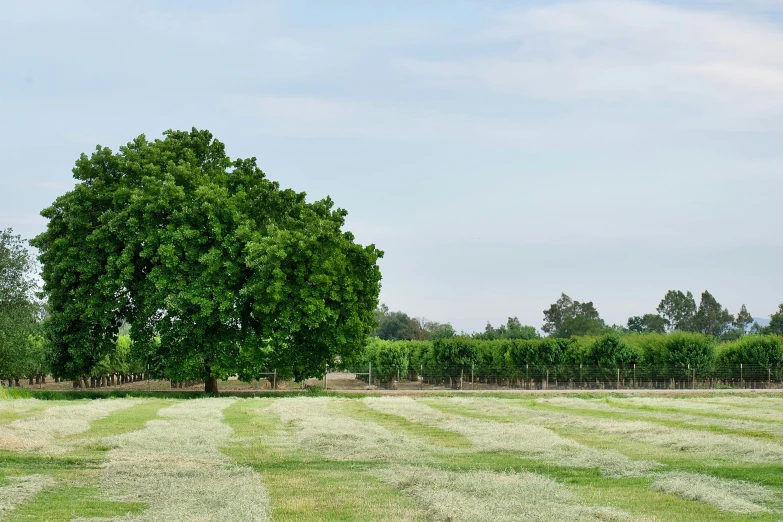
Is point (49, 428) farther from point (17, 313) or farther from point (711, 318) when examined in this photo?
point (711, 318)

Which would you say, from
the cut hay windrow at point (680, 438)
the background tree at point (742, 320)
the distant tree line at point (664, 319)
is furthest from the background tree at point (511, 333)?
the cut hay windrow at point (680, 438)

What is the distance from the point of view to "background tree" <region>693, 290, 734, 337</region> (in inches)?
5364

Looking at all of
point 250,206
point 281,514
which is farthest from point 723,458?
point 250,206

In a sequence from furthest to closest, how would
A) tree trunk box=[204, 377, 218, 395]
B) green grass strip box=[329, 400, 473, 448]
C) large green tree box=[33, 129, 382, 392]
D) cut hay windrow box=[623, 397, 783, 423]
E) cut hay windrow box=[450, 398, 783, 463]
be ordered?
tree trunk box=[204, 377, 218, 395], large green tree box=[33, 129, 382, 392], cut hay windrow box=[623, 397, 783, 423], green grass strip box=[329, 400, 473, 448], cut hay windrow box=[450, 398, 783, 463]

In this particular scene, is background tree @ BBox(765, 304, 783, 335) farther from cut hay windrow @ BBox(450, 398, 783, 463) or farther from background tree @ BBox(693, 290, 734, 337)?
cut hay windrow @ BBox(450, 398, 783, 463)

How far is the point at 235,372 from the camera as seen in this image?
4384 cm

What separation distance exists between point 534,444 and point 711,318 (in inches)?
5086

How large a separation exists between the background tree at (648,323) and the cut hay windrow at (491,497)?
439 ft

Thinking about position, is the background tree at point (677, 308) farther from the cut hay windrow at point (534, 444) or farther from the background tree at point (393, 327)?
the cut hay windrow at point (534, 444)

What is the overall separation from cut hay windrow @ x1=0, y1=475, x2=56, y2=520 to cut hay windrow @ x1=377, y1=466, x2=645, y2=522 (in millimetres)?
5174

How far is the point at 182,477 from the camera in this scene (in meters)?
13.4

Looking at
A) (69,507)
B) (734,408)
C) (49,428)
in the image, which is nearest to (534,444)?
(69,507)

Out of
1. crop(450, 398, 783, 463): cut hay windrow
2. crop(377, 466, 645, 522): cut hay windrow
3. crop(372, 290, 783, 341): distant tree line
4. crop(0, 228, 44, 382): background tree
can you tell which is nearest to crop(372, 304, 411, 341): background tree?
crop(372, 290, 783, 341): distant tree line

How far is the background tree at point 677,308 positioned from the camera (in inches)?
5591
